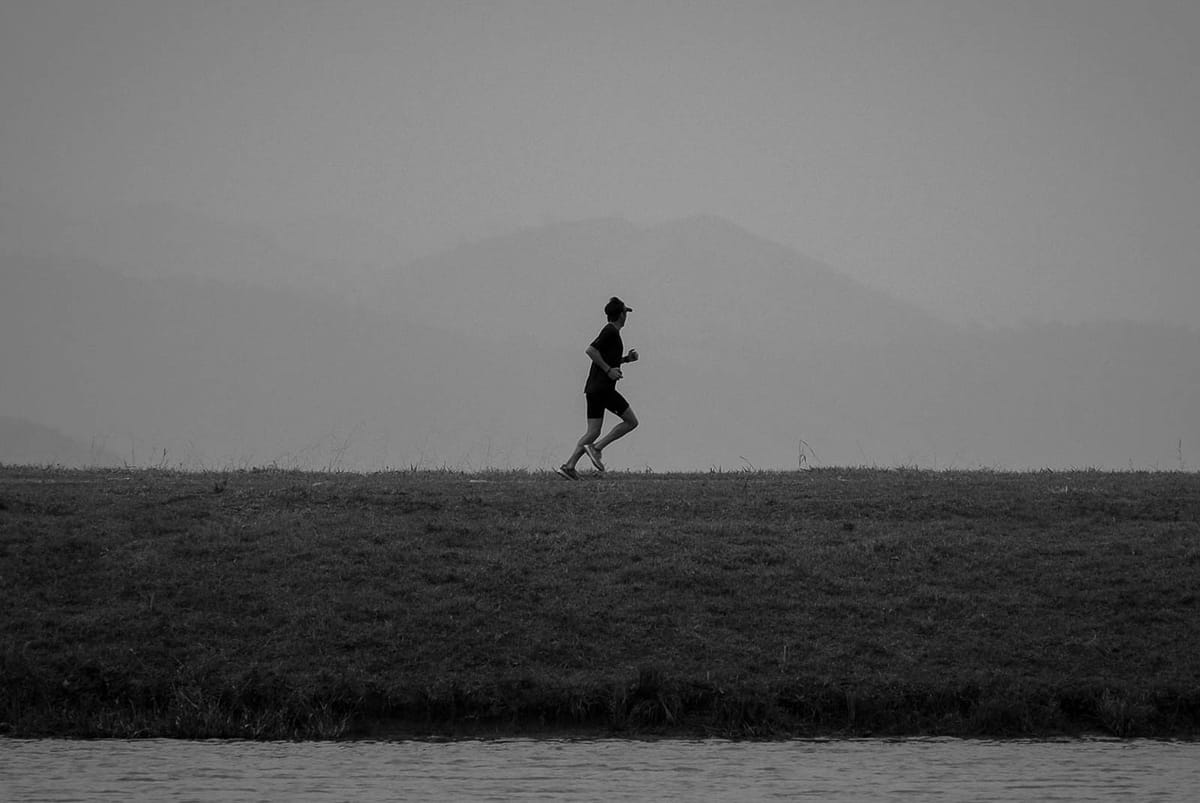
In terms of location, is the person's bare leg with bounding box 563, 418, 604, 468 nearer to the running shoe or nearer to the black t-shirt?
the running shoe

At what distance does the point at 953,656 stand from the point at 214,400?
15349 centimetres

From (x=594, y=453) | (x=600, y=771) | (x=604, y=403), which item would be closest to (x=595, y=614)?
(x=600, y=771)

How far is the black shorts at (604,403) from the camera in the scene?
74.1 ft

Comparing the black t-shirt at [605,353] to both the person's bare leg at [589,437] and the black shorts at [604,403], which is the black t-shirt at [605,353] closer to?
the black shorts at [604,403]

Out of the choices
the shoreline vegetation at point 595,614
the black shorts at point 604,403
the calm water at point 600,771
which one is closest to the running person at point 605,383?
the black shorts at point 604,403

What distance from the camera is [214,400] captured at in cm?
16038

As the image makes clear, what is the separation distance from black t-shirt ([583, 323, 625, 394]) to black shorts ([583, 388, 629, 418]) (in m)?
0.08

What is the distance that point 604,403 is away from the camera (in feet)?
74.5

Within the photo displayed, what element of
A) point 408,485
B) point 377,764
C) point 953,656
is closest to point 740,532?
point 953,656

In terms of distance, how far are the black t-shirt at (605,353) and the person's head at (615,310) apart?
0.45ft

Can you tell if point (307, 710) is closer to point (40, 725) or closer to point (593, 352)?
point (40, 725)

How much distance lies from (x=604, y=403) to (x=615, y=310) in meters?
1.46

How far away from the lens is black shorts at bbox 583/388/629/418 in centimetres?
2259

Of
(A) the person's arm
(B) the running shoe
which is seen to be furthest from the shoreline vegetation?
(A) the person's arm
